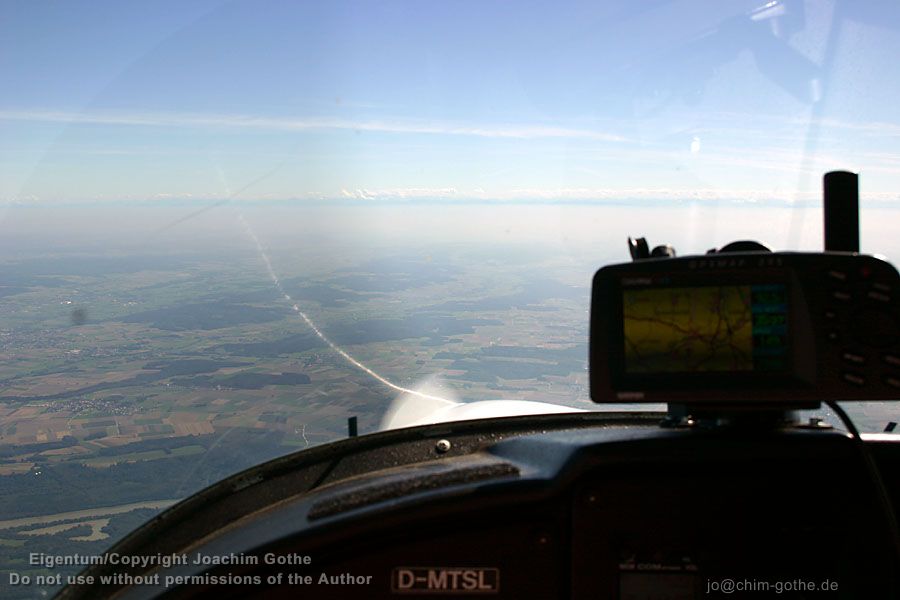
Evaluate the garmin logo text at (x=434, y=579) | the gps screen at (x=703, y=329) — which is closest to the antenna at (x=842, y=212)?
the gps screen at (x=703, y=329)

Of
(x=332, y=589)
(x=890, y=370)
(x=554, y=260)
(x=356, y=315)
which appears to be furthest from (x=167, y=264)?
(x=890, y=370)

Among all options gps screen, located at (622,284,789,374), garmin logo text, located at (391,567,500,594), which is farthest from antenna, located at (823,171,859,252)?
garmin logo text, located at (391,567,500,594)

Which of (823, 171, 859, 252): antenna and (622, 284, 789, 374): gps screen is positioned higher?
(823, 171, 859, 252): antenna

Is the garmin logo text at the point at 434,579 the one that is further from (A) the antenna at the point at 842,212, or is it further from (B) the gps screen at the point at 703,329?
(A) the antenna at the point at 842,212

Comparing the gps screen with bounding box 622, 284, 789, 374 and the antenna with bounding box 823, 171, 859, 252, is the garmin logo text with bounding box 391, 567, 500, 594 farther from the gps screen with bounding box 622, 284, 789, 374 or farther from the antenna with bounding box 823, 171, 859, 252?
the antenna with bounding box 823, 171, 859, 252

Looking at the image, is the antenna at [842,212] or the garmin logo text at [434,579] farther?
the antenna at [842,212]

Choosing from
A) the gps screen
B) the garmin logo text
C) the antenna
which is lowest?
the garmin logo text

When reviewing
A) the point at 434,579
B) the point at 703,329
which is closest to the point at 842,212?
the point at 703,329
